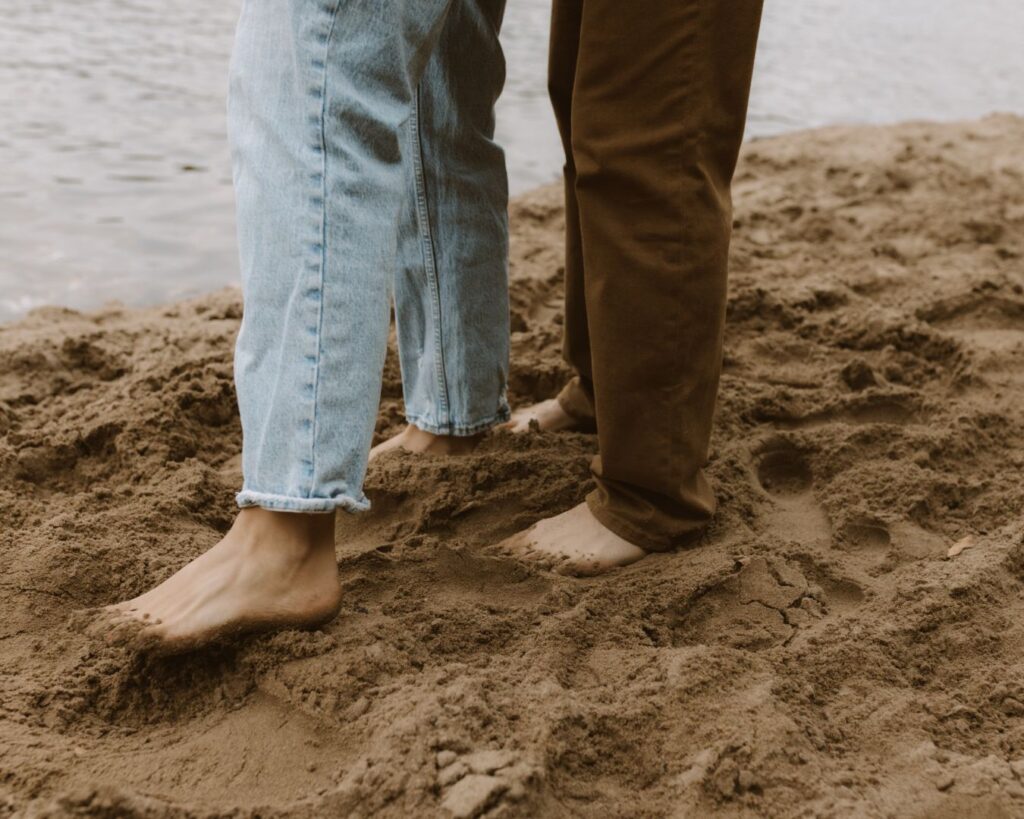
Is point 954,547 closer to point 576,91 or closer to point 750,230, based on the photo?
point 576,91

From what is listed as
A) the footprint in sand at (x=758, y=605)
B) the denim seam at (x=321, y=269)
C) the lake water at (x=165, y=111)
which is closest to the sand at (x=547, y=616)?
the footprint in sand at (x=758, y=605)

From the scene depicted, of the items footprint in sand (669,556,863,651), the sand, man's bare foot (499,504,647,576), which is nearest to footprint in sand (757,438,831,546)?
the sand

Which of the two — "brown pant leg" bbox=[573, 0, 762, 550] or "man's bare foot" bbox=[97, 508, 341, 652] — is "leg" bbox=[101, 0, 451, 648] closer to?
"man's bare foot" bbox=[97, 508, 341, 652]

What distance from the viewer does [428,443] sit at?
2123 mm

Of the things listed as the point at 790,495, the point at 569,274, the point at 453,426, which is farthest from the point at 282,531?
the point at 790,495

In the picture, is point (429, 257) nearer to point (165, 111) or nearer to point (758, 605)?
point (758, 605)

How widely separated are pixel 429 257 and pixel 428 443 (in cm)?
38

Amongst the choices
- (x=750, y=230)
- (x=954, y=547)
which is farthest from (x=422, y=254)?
(x=750, y=230)

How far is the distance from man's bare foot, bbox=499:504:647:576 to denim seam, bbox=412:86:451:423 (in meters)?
0.35

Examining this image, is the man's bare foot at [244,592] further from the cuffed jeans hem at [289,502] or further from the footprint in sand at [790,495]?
the footprint in sand at [790,495]

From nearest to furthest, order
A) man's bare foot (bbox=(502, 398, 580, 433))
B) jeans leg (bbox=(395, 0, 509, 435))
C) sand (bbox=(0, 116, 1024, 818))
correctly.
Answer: sand (bbox=(0, 116, 1024, 818)), jeans leg (bbox=(395, 0, 509, 435)), man's bare foot (bbox=(502, 398, 580, 433))

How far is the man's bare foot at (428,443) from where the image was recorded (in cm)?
212

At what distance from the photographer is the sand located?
1247 mm

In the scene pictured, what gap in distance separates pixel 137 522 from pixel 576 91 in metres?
1.03
